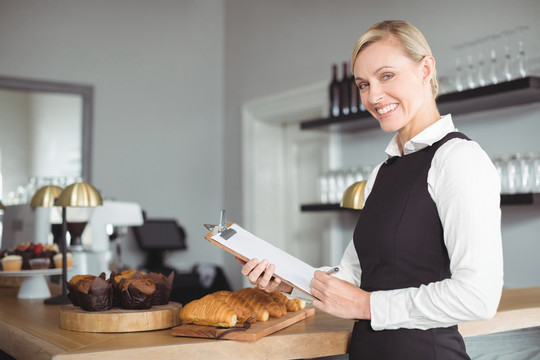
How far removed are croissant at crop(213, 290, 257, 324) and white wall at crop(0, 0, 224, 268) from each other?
3855 mm

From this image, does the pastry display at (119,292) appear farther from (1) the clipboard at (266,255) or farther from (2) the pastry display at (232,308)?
(1) the clipboard at (266,255)

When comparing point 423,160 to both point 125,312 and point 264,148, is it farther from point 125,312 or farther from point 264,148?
point 264,148

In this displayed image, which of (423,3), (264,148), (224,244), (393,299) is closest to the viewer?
(393,299)

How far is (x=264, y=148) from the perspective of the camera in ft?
17.9

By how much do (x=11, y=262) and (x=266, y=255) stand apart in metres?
1.39

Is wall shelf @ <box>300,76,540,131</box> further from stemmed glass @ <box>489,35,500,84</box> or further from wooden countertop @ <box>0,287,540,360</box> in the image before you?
wooden countertop @ <box>0,287,540,360</box>

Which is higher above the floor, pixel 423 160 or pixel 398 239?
pixel 423 160

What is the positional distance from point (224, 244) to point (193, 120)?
178 inches

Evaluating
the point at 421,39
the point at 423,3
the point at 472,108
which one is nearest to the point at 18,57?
the point at 423,3

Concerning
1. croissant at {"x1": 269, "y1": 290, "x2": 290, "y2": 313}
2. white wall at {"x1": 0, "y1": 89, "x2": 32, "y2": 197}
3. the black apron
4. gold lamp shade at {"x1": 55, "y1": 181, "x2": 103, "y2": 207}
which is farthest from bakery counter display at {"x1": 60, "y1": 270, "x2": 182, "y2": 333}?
white wall at {"x1": 0, "y1": 89, "x2": 32, "y2": 197}

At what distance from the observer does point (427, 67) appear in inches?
53.0

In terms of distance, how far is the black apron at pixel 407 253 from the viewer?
1.25 m

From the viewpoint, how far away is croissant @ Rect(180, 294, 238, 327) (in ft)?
4.66

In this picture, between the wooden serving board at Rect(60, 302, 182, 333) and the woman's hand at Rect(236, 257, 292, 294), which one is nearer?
the woman's hand at Rect(236, 257, 292, 294)
